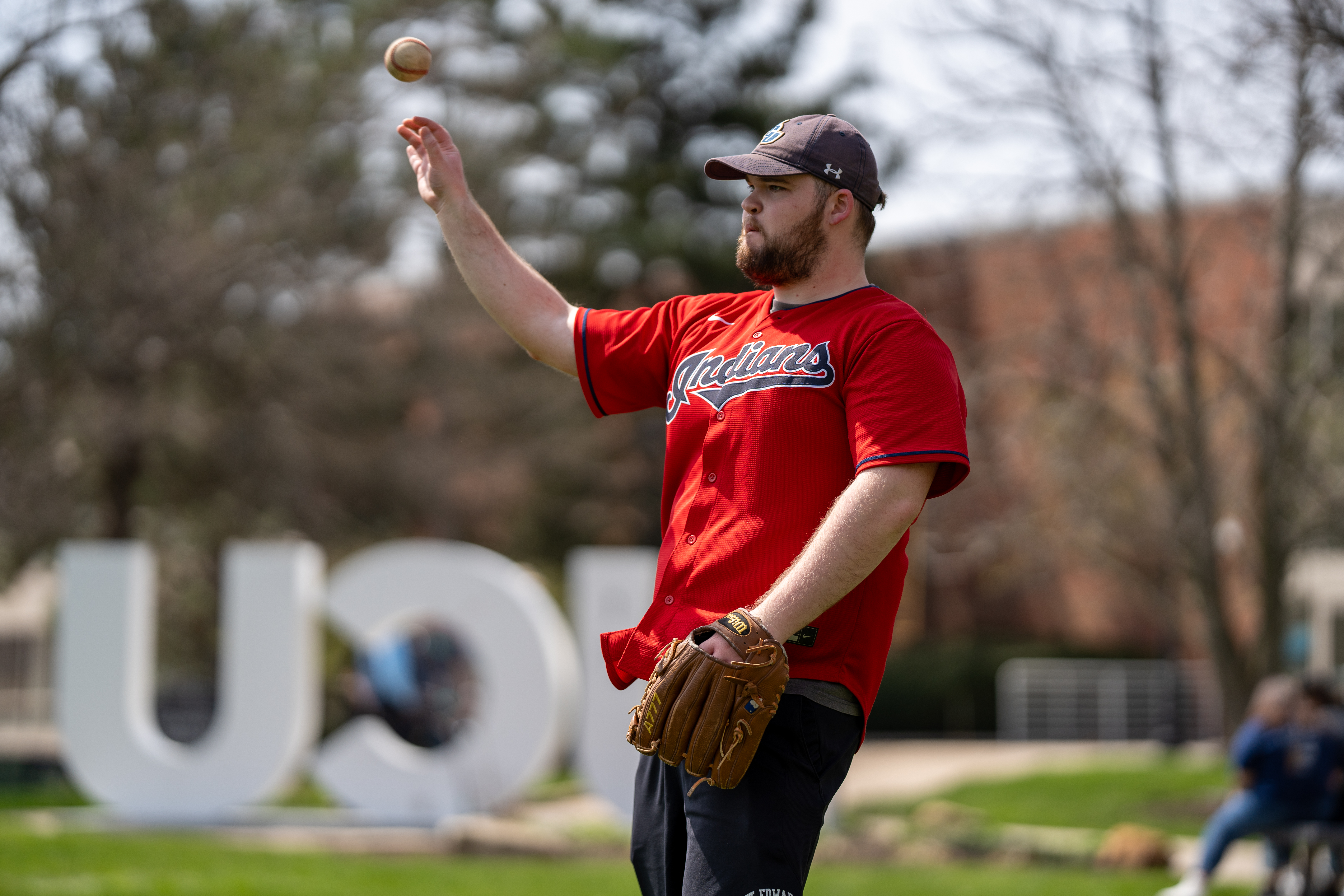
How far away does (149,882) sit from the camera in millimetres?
8578

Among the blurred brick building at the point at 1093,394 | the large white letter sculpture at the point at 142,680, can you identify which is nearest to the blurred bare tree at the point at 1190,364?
the blurred brick building at the point at 1093,394

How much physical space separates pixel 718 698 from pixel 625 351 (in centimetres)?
98

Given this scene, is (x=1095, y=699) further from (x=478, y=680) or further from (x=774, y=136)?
(x=774, y=136)

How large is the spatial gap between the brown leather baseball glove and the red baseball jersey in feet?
0.58

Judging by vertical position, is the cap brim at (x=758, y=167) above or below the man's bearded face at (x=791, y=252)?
above

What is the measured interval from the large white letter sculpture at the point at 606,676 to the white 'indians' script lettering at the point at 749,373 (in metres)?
9.24

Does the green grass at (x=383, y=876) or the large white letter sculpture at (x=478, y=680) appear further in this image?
the large white letter sculpture at (x=478, y=680)

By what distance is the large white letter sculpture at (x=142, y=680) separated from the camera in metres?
13.1

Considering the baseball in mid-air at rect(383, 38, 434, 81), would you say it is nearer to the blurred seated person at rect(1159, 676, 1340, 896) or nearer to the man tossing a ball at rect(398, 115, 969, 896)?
the man tossing a ball at rect(398, 115, 969, 896)

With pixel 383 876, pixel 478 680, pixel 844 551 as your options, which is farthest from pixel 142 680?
pixel 844 551

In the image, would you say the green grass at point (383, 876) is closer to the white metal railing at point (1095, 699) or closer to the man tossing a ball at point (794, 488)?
the man tossing a ball at point (794, 488)

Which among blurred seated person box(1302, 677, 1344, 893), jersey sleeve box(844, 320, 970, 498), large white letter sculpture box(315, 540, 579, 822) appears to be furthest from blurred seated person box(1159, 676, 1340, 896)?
jersey sleeve box(844, 320, 970, 498)

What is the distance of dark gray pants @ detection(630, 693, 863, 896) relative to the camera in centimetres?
264

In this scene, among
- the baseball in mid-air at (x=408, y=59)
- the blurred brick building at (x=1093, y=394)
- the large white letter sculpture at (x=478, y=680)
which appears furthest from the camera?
the blurred brick building at (x=1093, y=394)
